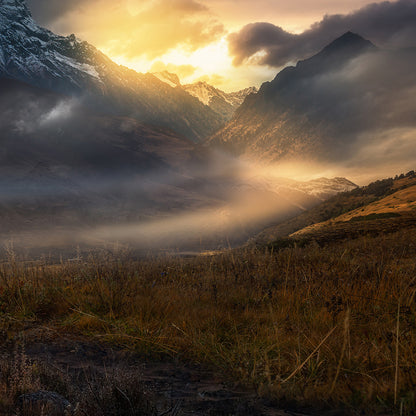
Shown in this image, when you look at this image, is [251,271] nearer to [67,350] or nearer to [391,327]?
[391,327]

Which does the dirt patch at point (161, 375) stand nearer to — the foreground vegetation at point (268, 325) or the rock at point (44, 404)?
the foreground vegetation at point (268, 325)

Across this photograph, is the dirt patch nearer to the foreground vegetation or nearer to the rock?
the foreground vegetation

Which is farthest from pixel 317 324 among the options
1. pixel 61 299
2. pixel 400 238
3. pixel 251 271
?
pixel 400 238


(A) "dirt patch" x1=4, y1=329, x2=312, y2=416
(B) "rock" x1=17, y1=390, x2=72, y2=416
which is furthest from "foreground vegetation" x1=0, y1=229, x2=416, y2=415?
(B) "rock" x1=17, y1=390, x2=72, y2=416

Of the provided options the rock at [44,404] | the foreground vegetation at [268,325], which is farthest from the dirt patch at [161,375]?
the rock at [44,404]

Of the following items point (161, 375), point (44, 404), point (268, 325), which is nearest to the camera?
point (44, 404)

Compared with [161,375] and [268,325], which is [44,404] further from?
[268,325]

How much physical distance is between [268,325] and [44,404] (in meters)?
2.55

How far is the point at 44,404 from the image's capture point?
79.4 inches

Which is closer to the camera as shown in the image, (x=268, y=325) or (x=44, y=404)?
(x=44, y=404)

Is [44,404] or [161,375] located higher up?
[44,404]

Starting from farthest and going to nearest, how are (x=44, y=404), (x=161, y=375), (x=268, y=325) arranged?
(x=268, y=325) < (x=161, y=375) < (x=44, y=404)

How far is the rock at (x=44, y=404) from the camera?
1.93 metres

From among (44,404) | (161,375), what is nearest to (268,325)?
(161,375)
